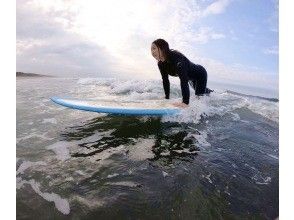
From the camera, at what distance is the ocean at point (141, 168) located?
2326 millimetres

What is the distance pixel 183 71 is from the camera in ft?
16.0

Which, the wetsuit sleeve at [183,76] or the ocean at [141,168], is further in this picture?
the wetsuit sleeve at [183,76]

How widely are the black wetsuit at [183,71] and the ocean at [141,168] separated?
0.60 metres

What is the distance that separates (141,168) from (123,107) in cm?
172

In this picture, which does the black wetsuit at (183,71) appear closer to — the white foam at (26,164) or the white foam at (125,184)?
the white foam at (125,184)

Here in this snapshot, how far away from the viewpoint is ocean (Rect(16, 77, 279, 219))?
7.63ft

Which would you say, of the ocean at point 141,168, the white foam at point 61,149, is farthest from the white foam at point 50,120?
the white foam at point 61,149

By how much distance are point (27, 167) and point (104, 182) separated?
898 mm

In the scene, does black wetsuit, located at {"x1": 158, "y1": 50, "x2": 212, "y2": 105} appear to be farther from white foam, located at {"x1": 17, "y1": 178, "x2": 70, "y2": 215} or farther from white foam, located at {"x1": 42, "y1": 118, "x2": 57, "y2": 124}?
white foam, located at {"x1": 17, "y1": 178, "x2": 70, "y2": 215}

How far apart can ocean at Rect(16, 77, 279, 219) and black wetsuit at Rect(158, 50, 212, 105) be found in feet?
1.97

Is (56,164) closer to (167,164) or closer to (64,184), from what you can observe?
(64,184)

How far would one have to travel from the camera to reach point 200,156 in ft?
11.5

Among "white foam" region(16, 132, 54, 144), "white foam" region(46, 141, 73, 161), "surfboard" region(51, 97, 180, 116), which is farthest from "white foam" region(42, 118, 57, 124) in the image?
"white foam" region(46, 141, 73, 161)
